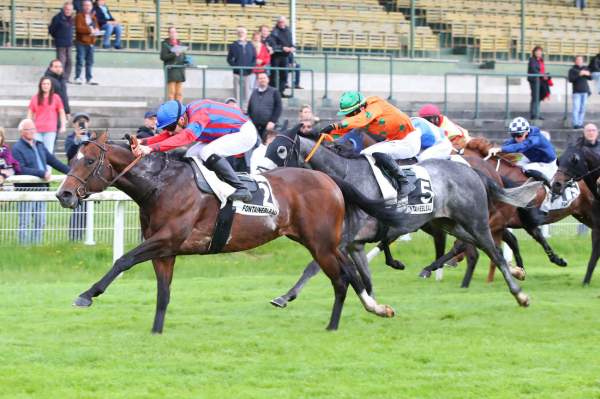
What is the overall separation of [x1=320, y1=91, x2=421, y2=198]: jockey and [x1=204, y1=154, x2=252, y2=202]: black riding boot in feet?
4.33

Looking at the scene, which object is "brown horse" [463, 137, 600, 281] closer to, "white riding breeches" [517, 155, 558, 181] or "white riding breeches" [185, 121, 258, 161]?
Answer: "white riding breeches" [517, 155, 558, 181]

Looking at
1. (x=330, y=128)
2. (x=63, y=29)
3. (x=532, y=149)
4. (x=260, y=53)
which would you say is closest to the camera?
(x=330, y=128)

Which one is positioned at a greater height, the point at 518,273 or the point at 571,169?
the point at 571,169

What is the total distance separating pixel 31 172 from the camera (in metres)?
13.5

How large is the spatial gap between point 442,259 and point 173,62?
24.0ft

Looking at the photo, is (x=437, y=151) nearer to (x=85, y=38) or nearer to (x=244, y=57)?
(x=244, y=57)

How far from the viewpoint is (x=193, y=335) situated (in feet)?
29.8

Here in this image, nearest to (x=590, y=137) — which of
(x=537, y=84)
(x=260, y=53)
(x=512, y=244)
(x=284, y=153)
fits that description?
(x=512, y=244)

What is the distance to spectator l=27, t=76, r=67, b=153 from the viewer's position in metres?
15.2

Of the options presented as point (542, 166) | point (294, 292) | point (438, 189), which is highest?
point (438, 189)

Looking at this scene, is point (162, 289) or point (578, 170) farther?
point (578, 170)

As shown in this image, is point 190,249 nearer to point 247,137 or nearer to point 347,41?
point 247,137

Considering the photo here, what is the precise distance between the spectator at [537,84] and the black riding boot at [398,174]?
39.4ft

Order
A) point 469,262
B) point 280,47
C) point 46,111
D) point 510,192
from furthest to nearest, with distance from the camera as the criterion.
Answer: point 280,47
point 46,111
point 469,262
point 510,192
